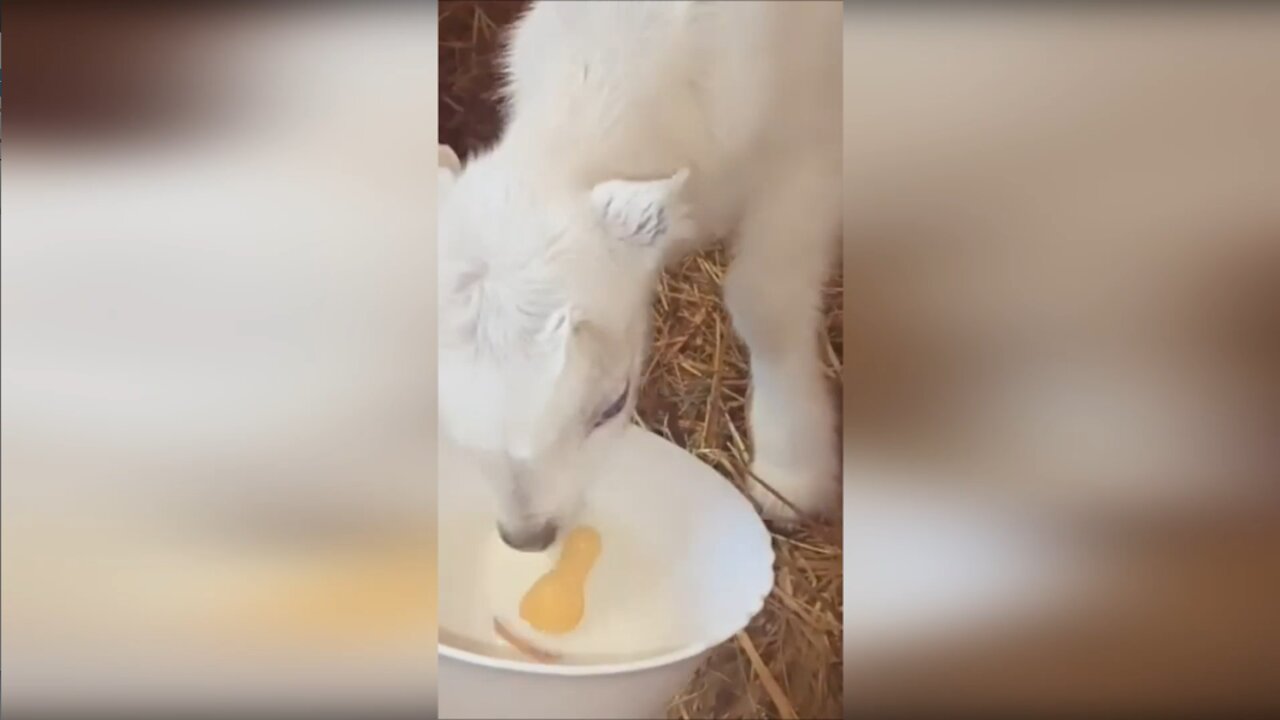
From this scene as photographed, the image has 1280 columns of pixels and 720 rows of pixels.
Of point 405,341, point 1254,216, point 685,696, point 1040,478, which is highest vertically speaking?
point 1254,216

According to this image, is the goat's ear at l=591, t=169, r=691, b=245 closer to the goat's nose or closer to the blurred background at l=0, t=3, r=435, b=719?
the blurred background at l=0, t=3, r=435, b=719

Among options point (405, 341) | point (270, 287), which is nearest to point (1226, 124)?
point (405, 341)

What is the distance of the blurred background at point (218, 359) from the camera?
1.10 metres

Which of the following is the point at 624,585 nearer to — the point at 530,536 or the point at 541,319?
the point at 530,536

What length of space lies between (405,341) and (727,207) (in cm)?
32

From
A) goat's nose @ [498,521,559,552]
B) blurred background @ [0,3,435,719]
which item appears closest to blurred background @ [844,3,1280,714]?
goat's nose @ [498,521,559,552]

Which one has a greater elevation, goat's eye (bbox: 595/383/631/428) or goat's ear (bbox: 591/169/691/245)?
goat's ear (bbox: 591/169/691/245)

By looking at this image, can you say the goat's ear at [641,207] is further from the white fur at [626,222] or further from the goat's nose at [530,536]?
the goat's nose at [530,536]

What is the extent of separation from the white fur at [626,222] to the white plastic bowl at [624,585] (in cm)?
3

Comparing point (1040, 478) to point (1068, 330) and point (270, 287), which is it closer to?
point (1068, 330)

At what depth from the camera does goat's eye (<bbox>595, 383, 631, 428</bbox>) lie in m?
1.09

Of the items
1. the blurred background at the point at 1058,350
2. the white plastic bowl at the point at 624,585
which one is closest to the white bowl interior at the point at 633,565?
the white plastic bowl at the point at 624,585

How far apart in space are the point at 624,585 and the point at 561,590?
6cm

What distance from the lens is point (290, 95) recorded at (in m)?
1.10
